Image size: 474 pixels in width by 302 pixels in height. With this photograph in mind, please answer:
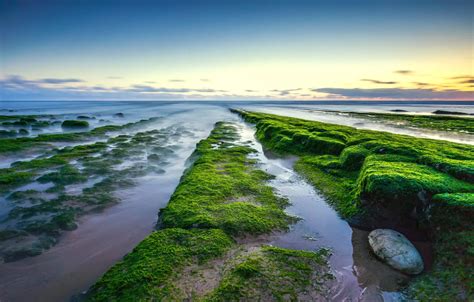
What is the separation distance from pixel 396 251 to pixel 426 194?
243 cm

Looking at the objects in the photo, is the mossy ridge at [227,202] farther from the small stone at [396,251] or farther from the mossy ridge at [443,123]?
the mossy ridge at [443,123]

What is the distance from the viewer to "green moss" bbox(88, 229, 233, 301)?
16.9 feet

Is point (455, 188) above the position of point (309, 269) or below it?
above

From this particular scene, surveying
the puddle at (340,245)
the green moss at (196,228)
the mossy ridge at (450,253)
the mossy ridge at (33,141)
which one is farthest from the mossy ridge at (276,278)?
the mossy ridge at (33,141)

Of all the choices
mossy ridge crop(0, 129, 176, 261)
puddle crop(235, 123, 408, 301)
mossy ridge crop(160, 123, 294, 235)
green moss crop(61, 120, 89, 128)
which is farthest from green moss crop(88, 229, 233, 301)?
green moss crop(61, 120, 89, 128)

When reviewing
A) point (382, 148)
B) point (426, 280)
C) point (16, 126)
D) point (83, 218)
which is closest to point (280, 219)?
point (426, 280)

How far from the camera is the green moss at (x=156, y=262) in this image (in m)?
5.16

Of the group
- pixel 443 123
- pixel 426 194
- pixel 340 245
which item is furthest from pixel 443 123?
pixel 340 245

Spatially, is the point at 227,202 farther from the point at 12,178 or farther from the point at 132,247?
the point at 12,178

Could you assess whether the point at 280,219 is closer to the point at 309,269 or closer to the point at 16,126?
the point at 309,269

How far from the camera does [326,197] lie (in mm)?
10906

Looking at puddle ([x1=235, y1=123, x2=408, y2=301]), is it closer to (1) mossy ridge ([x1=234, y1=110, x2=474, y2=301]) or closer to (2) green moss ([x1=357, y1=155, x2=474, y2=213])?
(1) mossy ridge ([x1=234, y1=110, x2=474, y2=301])

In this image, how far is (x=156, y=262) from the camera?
5938mm

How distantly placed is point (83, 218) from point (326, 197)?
9.47 metres
